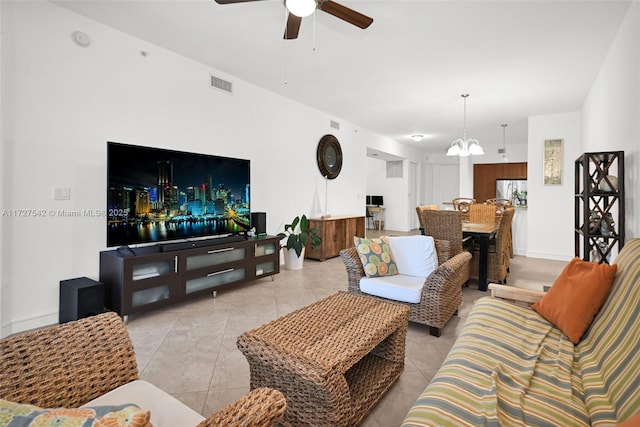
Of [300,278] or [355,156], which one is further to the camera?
[355,156]

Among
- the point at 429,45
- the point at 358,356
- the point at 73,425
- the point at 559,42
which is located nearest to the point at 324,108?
the point at 429,45

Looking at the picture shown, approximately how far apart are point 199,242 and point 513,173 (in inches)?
357

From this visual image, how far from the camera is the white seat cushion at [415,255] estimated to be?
282cm

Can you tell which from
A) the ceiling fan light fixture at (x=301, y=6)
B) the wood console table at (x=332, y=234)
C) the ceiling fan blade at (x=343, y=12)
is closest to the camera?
the ceiling fan light fixture at (x=301, y=6)

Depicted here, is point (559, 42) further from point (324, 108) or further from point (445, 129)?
point (445, 129)

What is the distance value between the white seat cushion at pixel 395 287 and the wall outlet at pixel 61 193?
2.62 m

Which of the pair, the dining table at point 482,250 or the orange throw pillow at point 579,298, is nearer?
the orange throw pillow at point 579,298

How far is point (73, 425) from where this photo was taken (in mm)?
547

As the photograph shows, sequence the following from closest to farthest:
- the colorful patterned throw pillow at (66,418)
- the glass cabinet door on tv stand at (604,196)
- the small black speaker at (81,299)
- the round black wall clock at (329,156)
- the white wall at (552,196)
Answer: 1. the colorful patterned throw pillow at (66,418)
2. the small black speaker at (81,299)
3. the glass cabinet door on tv stand at (604,196)
4. the white wall at (552,196)
5. the round black wall clock at (329,156)

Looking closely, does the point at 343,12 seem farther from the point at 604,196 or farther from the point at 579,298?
the point at 604,196

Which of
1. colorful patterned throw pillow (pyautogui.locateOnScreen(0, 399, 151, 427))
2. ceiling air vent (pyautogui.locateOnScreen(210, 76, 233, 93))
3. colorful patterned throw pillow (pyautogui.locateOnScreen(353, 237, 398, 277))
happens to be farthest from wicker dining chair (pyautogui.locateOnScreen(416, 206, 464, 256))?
colorful patterned throw pillow (pyautogui.locateOnScreen(0, 399, 151, 427))

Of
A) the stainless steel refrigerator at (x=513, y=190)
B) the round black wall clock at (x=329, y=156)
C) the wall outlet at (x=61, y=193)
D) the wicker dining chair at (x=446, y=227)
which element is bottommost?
the wicker dining chair at (x=446, y=227)

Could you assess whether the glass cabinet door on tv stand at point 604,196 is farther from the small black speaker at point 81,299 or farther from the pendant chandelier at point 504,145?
the pendant chandelier at point 504,145

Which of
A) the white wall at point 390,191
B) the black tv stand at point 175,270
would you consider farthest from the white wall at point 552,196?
the black tv stand at point 175,270
